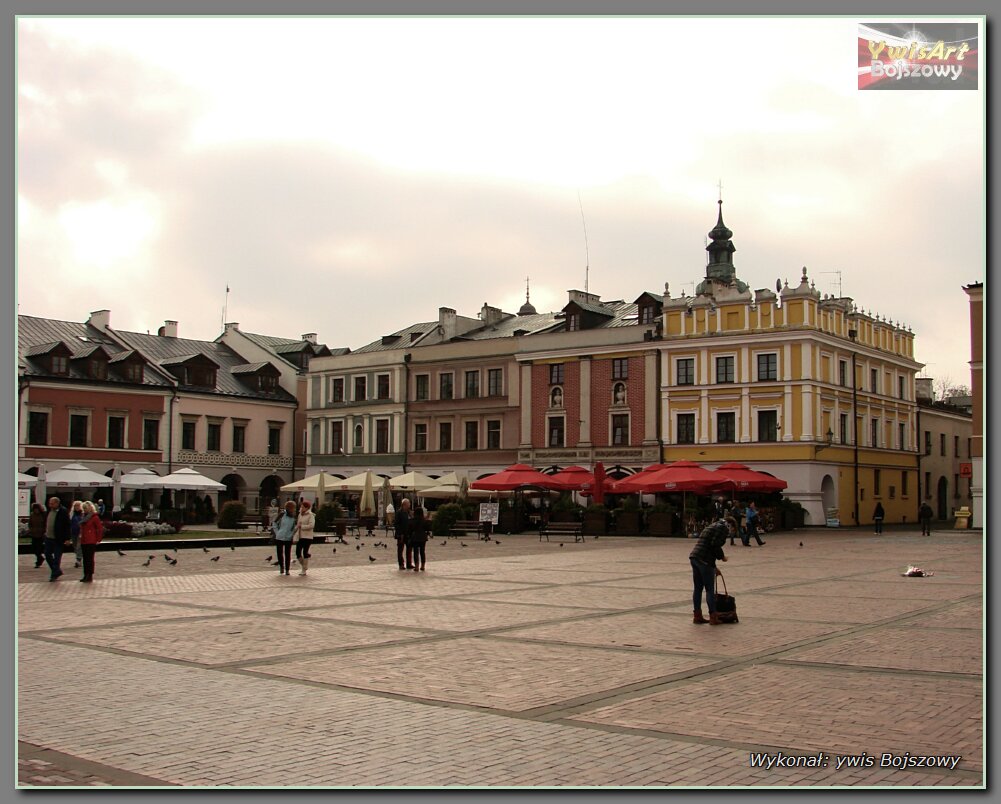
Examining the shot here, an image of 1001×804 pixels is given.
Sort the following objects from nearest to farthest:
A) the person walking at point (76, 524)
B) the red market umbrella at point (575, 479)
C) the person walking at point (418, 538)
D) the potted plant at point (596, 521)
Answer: the person walking at point (76, 524) < the person walking at point (418, 538) < the potted plant at point (596, 521) < the red market umbrella at point (575, 479)

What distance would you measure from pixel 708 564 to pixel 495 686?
17.7 ft

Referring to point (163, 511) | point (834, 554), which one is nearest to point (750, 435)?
point (834, 554)

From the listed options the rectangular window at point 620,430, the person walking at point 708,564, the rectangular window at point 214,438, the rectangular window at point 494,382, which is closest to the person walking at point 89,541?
the person walking at point 708,564

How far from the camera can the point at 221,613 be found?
52.8 ft

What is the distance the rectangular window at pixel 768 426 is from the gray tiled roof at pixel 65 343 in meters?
33.2

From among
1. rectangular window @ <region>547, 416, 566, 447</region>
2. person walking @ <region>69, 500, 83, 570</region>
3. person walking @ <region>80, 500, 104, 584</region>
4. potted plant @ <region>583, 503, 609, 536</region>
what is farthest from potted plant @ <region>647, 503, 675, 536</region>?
person walking @ <region>80, 500, 104, 584</region>

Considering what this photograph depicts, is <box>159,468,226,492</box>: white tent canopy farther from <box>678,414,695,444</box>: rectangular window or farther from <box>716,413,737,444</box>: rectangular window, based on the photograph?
<box>716,413,737,444</box>: rectangular window

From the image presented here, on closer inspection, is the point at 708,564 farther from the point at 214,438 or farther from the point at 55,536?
the point at 214,438

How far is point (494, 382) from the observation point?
61.6m

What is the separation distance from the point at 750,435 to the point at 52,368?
35934 millimetres

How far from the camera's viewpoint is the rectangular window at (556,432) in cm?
5847

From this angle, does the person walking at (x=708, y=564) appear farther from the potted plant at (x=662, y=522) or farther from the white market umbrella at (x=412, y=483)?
the white market umbrella at (x=412, y=483)

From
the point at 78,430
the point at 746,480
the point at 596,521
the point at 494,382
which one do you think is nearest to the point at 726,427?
the point at 746,480

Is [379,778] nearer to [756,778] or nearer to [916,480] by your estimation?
[756,778]
